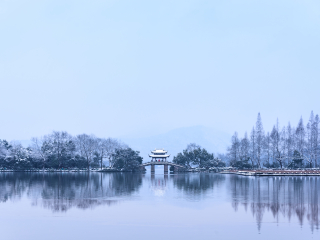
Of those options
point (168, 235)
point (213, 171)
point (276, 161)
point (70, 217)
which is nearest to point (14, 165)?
point (213, 171)

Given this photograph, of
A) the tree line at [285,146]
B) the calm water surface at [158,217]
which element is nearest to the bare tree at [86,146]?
the tree line at [285,146]

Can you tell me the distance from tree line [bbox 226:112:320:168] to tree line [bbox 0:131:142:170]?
2326cm

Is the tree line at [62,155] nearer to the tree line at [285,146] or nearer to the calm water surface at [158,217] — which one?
the tree line at [285,146]

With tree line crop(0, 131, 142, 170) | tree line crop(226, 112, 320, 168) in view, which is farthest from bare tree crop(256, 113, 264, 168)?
tree line crop(0, 131, 142, 170)

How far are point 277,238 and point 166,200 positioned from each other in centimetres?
1313

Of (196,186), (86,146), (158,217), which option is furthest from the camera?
(86,146)

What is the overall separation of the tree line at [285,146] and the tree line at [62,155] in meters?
23.3

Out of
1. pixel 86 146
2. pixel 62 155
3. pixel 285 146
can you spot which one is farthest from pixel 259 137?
pixel 62 155

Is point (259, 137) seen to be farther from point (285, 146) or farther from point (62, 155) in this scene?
point (62, 155)

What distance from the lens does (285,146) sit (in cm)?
7900

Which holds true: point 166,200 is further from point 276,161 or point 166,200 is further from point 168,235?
point 276,161

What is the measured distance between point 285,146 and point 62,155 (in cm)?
4554

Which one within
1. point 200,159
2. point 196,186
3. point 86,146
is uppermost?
point 86,146

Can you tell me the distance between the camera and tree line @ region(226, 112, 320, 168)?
76312 mm
